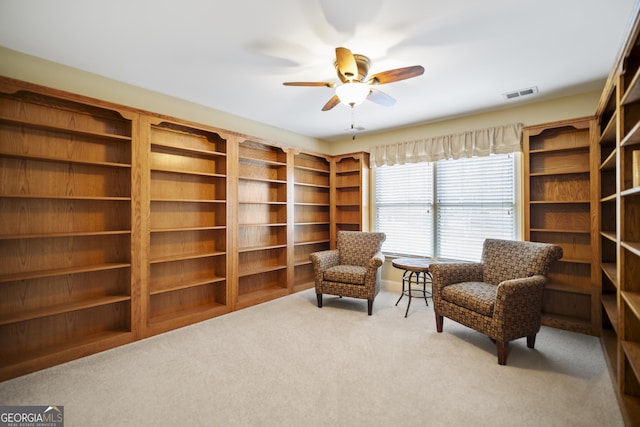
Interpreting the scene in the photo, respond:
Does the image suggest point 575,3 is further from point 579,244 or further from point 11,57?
point 11,57

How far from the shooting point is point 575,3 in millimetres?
1757

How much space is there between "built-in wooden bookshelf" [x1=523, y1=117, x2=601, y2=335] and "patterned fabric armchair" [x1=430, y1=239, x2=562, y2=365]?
23.3 inches

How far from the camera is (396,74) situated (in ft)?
7.03

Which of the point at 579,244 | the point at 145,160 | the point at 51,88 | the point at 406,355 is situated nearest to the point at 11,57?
the point at 51,88

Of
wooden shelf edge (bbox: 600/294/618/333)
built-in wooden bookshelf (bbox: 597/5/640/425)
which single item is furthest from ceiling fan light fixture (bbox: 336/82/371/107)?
wooden shelf edge (bbox: 600/294/618/333)

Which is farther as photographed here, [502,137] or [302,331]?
[502,137]

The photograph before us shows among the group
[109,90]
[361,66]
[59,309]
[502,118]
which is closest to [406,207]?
[502,118]

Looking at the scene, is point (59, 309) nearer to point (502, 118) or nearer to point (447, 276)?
point (447, 276)

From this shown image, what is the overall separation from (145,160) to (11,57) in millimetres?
1154

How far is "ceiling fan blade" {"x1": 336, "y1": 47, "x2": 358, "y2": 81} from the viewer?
1.92m

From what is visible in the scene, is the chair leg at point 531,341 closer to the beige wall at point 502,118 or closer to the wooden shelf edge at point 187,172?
the beige wall at point 502,118

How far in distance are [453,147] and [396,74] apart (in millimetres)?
2113

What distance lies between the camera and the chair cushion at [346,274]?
344 cm

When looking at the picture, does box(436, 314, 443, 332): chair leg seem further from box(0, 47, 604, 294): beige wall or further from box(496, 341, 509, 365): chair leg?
box(0, 47, 604, 294): beige wall
